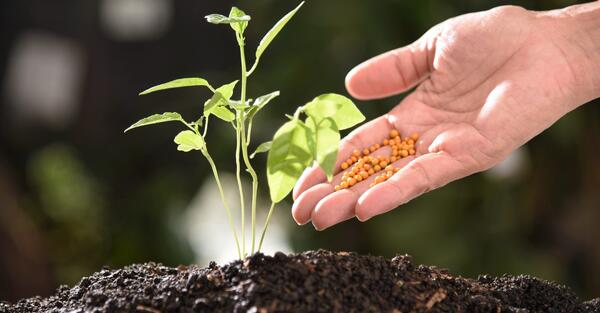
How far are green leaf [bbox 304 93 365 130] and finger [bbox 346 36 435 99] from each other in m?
0.48

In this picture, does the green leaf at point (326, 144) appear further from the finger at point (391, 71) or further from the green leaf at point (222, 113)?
the finger at point (391, 71)

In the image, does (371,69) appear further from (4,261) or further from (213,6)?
(213,6)

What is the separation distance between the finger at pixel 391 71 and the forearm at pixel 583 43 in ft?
0.88

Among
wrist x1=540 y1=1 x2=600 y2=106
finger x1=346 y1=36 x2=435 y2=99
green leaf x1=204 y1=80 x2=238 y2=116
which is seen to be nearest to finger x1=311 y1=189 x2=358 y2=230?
green leaf x1=204 y1=80 x2=238 y2=116

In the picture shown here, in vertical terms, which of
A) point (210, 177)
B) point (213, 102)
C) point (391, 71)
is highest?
point (213, 102)

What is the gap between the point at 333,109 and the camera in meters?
1.06

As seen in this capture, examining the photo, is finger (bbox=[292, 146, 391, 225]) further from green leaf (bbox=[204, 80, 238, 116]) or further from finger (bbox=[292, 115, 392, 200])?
green leaf (bbox=[204, 80, 238, 116])

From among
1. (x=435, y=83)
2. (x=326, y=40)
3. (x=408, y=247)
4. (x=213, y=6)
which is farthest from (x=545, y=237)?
(x=213, y=6)

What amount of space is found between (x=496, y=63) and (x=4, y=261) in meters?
1.87

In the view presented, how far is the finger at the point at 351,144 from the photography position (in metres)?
1.41

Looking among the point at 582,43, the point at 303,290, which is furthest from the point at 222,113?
the point at 582,43

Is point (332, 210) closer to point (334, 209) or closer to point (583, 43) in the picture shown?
point (334, 209)

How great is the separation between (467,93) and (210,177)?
1.42m

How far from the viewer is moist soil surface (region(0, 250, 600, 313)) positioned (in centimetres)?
99
